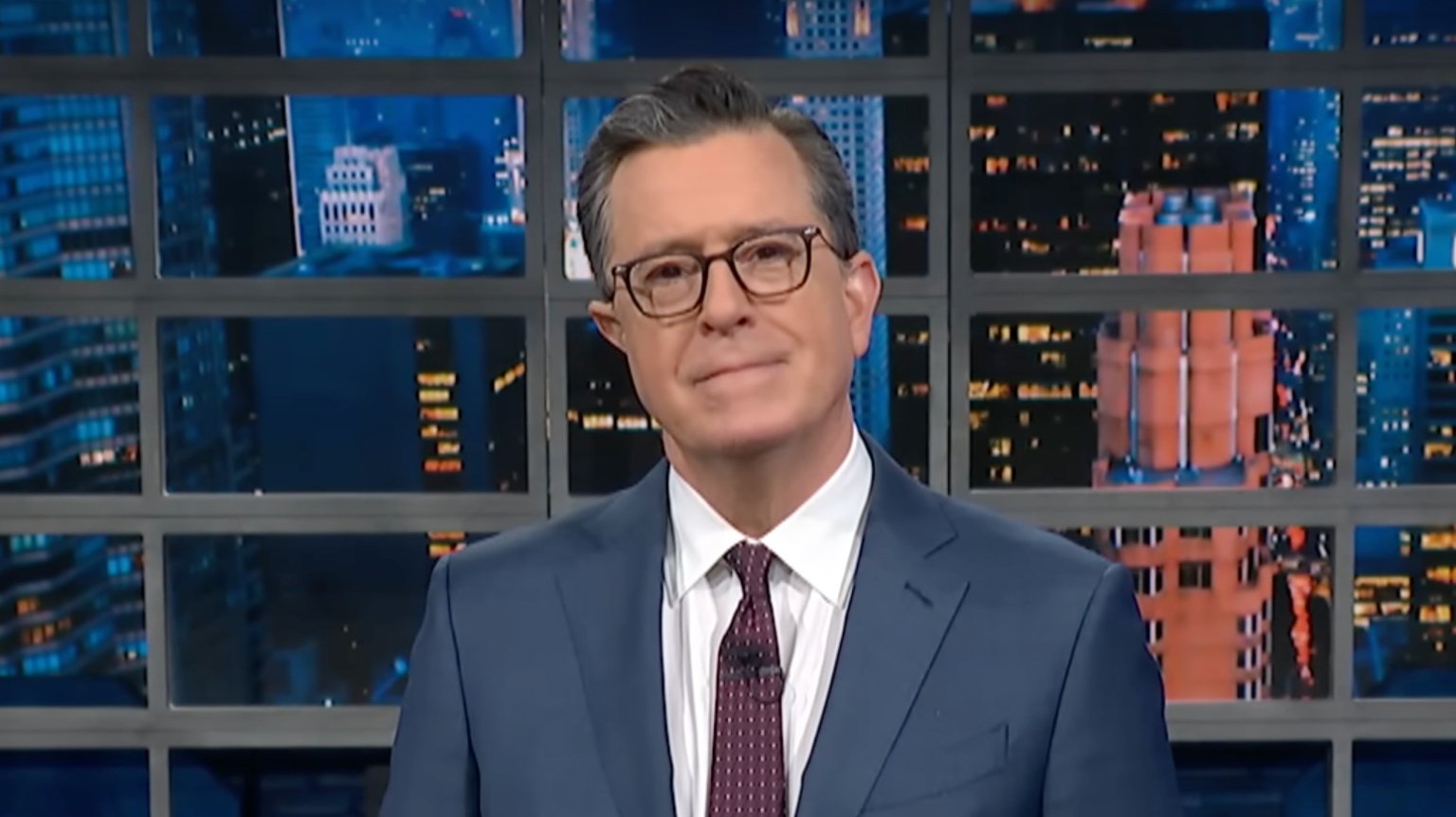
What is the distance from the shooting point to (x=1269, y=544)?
10.5ft

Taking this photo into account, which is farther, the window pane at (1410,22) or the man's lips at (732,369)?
the window pane at (1410,22)

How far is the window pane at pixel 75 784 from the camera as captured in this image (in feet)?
10.9

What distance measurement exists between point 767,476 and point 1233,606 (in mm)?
2431

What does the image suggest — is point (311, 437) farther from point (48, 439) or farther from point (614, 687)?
point (614, 687)

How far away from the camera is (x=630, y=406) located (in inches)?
121

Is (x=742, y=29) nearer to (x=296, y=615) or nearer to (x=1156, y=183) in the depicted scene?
(x=1156, y=183)

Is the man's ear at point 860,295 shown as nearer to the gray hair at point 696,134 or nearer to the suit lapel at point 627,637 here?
the gray hair at point 696,134

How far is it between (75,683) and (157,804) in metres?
0.44

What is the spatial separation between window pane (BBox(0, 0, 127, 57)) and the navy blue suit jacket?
2173 millimetres

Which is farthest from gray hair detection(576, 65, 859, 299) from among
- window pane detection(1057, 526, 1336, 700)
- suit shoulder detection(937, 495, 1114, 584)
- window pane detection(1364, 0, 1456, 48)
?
window pane detection(1364, 0, 1456, 48)

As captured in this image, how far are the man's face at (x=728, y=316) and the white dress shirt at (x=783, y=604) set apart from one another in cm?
9

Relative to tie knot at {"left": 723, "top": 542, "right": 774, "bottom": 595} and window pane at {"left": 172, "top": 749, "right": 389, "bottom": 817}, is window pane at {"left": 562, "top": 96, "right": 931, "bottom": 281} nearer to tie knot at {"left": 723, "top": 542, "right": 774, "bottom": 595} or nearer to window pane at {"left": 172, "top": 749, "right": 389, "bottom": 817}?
window pane at {"left": 172, "top": 749, "right": 389, "bottom": 817}

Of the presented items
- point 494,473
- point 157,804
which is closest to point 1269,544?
point 494,473

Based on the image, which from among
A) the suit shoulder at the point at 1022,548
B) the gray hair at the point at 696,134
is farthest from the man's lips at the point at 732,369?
the suit shoulder at the point at 1022,548
